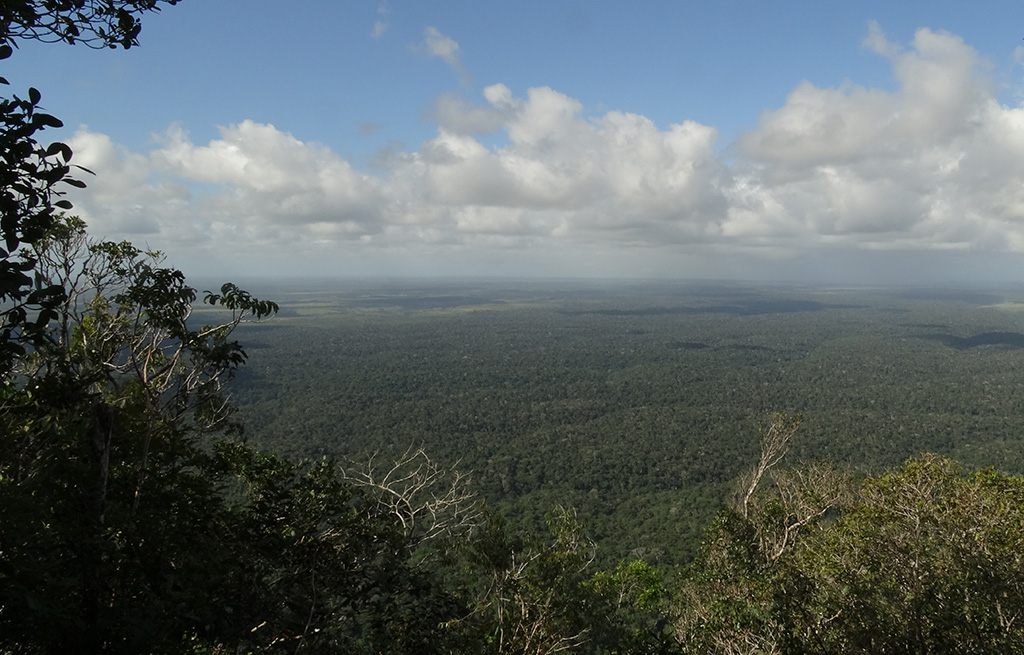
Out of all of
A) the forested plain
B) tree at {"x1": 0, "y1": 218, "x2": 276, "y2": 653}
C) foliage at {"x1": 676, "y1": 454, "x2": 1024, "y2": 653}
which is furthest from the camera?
the forested plain

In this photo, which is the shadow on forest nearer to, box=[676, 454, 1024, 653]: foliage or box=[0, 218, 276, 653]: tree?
box=[676, 454, 1024, 653]: foliage

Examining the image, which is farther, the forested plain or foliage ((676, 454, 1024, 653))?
the forested plain

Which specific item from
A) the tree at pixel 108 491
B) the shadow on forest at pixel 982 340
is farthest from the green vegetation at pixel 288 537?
the shadow on forest at pixel 982 340

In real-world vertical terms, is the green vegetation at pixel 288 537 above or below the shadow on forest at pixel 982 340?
above

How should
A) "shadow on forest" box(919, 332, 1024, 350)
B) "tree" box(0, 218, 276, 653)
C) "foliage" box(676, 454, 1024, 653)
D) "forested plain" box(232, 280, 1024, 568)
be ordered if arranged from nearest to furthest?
"tree" box(0, 218, 276, 653), "foliage" box(676, 454, 1024, 653), "forested plain" box(232, 280, 1024, 568), "shadow on forest" box(919, 332, 1024, 350)

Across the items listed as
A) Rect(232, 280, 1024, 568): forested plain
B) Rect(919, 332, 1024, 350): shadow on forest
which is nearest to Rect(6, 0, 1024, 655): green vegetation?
Rect(232, 280, 1024, 568): forested plain

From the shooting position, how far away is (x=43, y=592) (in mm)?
3629

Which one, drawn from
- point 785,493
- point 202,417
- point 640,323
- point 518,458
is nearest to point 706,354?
point 640,323

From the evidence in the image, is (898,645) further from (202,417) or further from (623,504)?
(623,504)

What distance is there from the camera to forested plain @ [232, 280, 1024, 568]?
46750 millimetres

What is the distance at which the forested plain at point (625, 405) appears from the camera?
46.8 meters

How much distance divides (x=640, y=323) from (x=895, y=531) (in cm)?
18540

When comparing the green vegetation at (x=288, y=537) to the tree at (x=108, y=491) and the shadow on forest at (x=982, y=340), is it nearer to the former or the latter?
the tree at (x=108, y=491)

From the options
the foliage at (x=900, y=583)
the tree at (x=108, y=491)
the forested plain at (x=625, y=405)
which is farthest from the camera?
the forested plain at (x=625, y=405)
